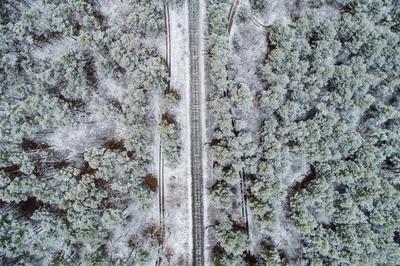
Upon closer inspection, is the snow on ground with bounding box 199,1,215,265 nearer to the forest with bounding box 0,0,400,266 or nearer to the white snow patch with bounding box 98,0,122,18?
the forest with bounding box 0,0,400,266

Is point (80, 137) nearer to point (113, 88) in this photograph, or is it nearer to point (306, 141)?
point (113, 88)

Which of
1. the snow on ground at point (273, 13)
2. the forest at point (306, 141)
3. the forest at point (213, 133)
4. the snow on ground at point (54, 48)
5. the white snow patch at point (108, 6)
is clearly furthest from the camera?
the snow on ground at point (273, 13)

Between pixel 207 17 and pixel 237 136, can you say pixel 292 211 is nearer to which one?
pixel 237 136

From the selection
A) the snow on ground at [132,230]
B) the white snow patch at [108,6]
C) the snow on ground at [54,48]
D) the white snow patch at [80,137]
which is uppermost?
the white snow patch at [108,6]

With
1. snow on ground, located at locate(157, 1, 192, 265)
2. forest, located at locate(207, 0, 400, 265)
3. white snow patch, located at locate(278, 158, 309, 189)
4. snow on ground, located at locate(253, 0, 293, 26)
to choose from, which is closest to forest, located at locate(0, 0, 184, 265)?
snow on ground, located at locate(157, 1, 192, 265)

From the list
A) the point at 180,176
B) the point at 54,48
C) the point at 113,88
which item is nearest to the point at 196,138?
the point at 180,176

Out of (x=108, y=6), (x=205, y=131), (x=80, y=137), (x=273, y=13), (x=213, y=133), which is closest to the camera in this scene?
(x=80, y=137)

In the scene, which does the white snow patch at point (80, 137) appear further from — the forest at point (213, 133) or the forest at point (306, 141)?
the forest at point (306, 141)

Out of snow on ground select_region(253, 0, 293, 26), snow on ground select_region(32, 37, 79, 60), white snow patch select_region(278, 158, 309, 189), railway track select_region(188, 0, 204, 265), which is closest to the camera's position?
railway track select_region(188, 0, 204, 265)

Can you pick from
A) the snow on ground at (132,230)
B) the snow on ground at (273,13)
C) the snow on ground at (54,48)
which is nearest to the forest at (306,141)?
the snow on ground at (273,13)
